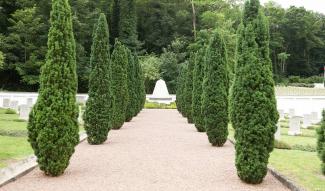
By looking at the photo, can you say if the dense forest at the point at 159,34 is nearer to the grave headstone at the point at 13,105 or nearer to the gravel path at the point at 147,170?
the grave headstone at the point at 13,105

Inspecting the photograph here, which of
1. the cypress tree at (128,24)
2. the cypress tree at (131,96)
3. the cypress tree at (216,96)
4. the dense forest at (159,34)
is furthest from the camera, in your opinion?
the cypress tree at (128,24)

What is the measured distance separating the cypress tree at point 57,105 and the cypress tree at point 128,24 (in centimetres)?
5451

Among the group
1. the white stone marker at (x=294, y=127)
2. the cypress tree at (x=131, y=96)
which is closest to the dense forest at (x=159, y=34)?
the cypress tree at (x=131, y=96)

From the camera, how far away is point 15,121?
24781mm

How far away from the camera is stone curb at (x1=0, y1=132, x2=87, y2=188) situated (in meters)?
9.60

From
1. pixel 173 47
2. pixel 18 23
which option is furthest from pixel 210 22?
pixel 18 23

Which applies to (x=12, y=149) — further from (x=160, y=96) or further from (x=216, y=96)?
(x=160, y=96)

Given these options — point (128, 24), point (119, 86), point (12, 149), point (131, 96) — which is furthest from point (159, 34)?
point (12, 149)

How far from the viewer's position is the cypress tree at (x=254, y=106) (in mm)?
10039

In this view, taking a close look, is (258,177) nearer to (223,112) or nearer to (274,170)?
(274,170)

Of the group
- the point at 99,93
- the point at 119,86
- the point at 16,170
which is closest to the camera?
the point at 16,170

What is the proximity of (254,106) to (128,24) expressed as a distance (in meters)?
58.2

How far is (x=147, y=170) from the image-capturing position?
37.2 feet

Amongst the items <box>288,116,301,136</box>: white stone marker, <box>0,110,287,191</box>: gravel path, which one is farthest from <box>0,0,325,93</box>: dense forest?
<box>0,110,287,191</box>: gravel path
